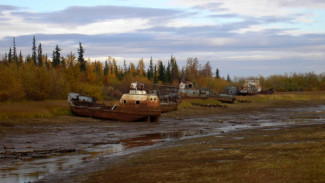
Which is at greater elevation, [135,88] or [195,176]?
[135,88]

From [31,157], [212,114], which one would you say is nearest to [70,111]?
[212,114]

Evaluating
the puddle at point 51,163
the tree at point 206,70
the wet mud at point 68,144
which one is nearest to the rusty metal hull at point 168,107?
the wet mud at point 68,144

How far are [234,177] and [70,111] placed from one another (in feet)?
121

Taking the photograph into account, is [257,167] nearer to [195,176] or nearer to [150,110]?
[195,176]

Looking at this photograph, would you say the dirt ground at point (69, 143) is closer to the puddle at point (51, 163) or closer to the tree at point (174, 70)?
the puddle at point (51, 163)

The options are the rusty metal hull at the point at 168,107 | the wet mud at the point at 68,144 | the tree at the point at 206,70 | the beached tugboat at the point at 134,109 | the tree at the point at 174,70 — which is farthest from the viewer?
the tree at the point at 206,70

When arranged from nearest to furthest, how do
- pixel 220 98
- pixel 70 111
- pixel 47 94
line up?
pixel 70 111 → pixel 47 94 → pixel 220 98

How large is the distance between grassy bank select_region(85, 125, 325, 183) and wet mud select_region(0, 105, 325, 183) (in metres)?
2.03

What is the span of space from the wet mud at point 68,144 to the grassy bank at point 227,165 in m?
2.03

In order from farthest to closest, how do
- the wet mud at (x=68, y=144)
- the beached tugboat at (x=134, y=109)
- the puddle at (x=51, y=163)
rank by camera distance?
the beached tugboat at (x=134, y=109)
the wet mud at (x=68, y=144)
the puddle at (x=51, y=163)

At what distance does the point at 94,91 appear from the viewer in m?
68.5

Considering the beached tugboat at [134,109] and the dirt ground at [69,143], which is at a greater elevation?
the beached tugboat at [134,109]

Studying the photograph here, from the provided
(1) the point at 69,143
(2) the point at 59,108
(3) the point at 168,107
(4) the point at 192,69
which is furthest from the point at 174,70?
(1) the point at 69,143

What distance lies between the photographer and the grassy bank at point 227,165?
13156mm
